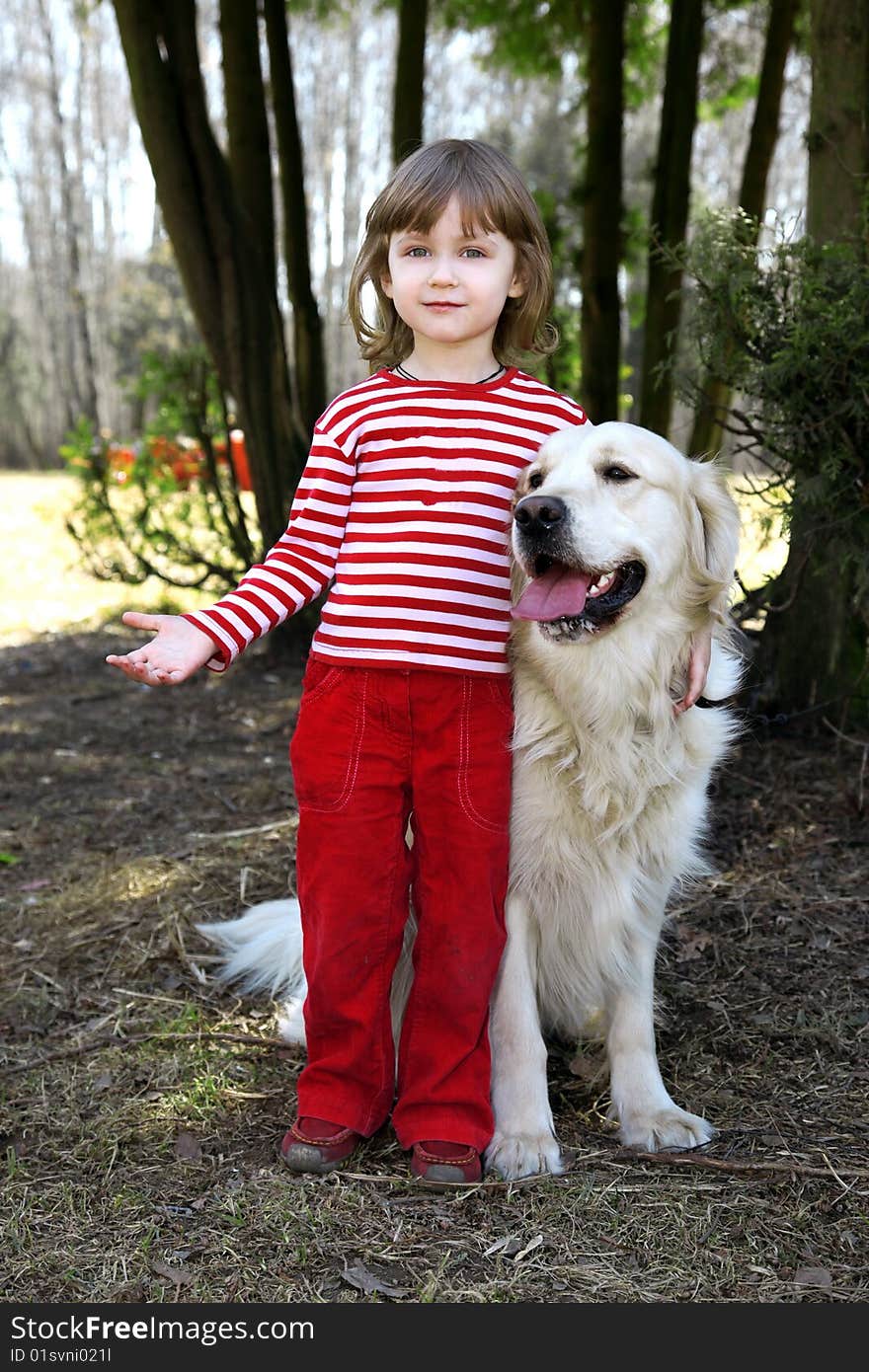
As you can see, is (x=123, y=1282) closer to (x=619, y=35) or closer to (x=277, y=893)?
(x=277, y=893)

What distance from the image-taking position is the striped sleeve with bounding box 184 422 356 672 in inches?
95.8

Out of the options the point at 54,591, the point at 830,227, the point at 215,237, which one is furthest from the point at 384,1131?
the point at 54,591

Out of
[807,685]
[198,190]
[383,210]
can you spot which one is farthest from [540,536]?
[198,190]

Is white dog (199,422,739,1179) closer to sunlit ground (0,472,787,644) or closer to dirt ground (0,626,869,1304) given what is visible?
dirt ground (0,626,869,1304)

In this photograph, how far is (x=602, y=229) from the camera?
6.69m

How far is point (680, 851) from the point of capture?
2.65 metres

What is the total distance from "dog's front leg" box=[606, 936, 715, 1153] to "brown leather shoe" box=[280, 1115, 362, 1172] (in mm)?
580

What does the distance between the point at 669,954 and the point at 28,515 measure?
14.7m

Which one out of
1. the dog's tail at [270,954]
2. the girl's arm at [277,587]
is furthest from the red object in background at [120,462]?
the girl's arm at [277,587]

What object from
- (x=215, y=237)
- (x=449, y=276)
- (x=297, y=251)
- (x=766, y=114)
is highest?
(x=766, y=114)

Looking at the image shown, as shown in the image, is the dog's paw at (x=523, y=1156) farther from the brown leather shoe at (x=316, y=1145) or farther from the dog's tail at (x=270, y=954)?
the dog's tail at (x=270, y=954)

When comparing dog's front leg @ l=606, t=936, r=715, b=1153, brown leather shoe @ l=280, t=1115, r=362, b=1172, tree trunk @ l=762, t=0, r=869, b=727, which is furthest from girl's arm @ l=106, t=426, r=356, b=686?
tree trunk @ l=762, t=0, r=869, b=727

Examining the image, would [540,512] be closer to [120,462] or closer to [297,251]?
[297,251]

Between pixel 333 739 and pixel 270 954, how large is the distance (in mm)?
979
